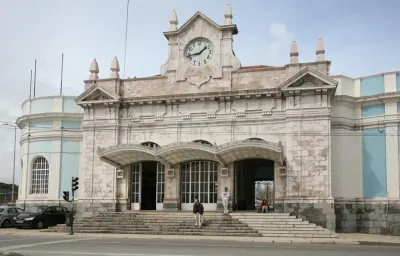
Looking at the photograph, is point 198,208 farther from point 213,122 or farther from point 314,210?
point 314,210

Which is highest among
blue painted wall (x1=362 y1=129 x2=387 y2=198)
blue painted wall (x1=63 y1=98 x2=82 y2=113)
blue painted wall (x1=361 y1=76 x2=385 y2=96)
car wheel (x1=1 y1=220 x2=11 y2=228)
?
blue painted wall (x1=361 y1=76 x2=385 y2=96)

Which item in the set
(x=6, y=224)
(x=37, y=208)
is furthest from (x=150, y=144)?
(x=6, y=224)

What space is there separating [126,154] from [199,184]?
4264 millimetres

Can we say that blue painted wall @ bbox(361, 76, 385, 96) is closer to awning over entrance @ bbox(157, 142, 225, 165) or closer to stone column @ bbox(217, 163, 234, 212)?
stone column @ bbox(217, 163, 234, 212)

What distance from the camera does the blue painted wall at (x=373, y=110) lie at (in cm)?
2706

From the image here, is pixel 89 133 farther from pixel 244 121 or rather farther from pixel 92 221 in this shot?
pixel 244 121

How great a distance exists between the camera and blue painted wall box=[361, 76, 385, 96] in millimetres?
27172

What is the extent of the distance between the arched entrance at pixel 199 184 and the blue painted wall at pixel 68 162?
7.85 m

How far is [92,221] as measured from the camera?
26.5 metres

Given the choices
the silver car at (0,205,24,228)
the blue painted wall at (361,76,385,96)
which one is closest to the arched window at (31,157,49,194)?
the silver car at (0,205,24,228)

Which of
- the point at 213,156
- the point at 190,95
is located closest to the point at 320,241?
the point at 213,156

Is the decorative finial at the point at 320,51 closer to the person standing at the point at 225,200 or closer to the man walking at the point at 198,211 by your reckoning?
the person standing at the point at 225,200

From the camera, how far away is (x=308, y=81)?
85.4 ft

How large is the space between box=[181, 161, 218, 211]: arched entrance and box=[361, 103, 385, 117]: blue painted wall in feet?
27.5
